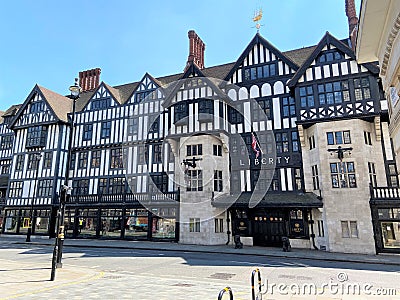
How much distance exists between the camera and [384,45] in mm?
4516

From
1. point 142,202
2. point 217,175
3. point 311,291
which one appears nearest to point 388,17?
point 311,291

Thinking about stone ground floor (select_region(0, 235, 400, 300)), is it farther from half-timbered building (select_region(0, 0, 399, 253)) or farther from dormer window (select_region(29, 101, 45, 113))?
dormer window (select_region(29, 101, 45, 113))

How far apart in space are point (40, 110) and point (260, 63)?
82.8 ft

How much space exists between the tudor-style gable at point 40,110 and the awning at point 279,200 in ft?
68.2

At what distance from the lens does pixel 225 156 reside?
23.5 metres

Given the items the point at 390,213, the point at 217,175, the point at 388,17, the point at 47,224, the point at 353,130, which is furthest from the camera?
the point at 47,224

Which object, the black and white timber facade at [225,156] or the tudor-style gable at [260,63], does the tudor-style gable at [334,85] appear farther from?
the tudor-style gable at [260,63]

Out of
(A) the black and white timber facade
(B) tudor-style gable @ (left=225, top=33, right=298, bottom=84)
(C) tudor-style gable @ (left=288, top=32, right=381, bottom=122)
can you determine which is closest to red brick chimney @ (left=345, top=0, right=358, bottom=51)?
(A) the black and white timber facade

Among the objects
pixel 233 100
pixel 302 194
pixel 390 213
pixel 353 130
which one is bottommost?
pixel 390 213

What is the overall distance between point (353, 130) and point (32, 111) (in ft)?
109

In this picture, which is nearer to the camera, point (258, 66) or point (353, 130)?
point (353, 130)

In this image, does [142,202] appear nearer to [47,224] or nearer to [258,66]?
[47,224]

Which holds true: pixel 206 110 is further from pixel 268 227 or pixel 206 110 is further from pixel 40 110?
pixel 40 110

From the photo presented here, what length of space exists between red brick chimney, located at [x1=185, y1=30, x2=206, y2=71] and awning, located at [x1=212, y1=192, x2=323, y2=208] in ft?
50.0
